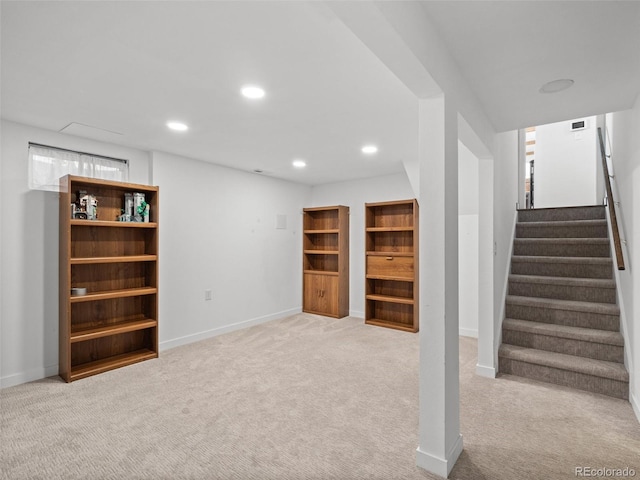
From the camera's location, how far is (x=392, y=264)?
15.4 feet

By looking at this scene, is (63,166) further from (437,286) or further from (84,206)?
(437,286)

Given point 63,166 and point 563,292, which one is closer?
point 63,166

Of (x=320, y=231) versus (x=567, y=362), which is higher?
(x=320, y=231)

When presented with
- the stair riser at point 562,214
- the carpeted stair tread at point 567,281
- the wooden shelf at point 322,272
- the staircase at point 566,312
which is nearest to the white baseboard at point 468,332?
the staircase at point 566,312

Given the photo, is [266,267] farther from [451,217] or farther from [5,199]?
[451,217]

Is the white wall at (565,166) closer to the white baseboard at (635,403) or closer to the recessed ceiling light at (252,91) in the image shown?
the white baseboard at (635,403)

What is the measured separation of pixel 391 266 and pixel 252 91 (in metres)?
3.20

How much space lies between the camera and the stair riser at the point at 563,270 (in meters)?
3.36

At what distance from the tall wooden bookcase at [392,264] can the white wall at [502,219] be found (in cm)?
108

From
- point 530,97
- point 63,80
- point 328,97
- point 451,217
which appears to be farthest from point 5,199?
point 530,97

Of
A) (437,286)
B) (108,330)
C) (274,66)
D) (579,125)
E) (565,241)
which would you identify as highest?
(579,125)

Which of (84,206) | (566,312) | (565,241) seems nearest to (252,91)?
(84,206)

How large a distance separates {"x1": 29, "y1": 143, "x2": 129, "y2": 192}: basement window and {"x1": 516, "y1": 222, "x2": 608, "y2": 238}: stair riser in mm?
4912

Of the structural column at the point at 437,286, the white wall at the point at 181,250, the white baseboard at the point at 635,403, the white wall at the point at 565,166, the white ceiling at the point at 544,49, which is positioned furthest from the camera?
the white wall at the point at 565,166
